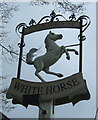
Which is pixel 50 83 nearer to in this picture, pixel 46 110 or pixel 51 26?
pixel 46 110

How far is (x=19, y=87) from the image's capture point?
732cm

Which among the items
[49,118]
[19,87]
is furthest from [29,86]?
[49,118]

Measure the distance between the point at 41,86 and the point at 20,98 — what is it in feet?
1.85

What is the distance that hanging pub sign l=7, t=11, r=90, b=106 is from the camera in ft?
22.5

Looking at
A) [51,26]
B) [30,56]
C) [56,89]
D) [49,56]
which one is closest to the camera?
[56,89]

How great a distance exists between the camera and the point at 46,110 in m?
7.07

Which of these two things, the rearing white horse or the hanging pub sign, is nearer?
the hanging pub sign

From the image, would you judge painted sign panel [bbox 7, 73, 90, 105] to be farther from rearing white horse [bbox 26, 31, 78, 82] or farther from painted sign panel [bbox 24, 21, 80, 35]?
painted sign panel [bbox 24, 21, 80, 35]

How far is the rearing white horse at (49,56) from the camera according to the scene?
769 cm

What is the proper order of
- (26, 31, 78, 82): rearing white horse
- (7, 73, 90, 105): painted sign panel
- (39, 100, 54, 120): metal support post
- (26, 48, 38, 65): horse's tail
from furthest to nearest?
(26, 48, 38, 65): horse's tail → (26, 31, 78, 82): rearing white horse → (39, 100, 54, 120): metal support post → (7, 73, 90, 105): painted sign panel

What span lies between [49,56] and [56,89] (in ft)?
3.49

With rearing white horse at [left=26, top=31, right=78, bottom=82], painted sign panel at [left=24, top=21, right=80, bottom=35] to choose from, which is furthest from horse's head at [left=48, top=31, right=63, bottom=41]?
painted sign panel at [left=24, top=21, right=80, bottom=35]

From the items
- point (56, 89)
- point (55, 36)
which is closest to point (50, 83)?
point (56, 89)

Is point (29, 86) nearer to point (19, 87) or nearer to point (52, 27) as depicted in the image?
point (19, 87)
